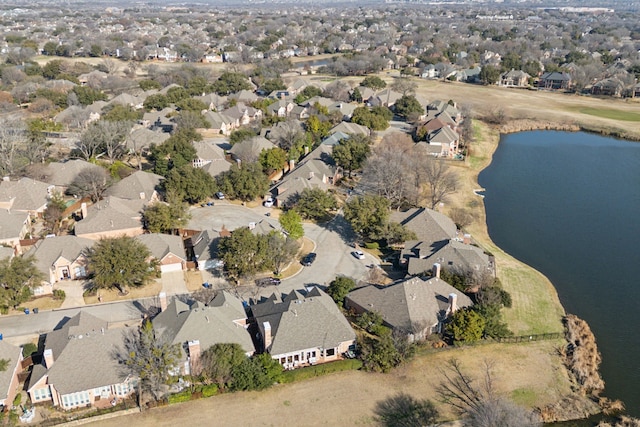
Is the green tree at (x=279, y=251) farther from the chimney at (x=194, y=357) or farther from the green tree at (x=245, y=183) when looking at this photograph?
the green tree at (x=245, y=183)

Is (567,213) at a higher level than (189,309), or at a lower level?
lower

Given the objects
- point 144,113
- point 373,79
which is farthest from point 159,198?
point 373,79

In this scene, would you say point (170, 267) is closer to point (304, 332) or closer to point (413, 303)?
point (304, 332)

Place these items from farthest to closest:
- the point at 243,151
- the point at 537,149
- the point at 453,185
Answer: the point at 537,149, the point at 243,151, the point at 453,185

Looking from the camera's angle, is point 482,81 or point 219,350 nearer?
point 219,350

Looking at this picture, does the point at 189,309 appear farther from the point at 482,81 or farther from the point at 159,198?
the point at 482,81
